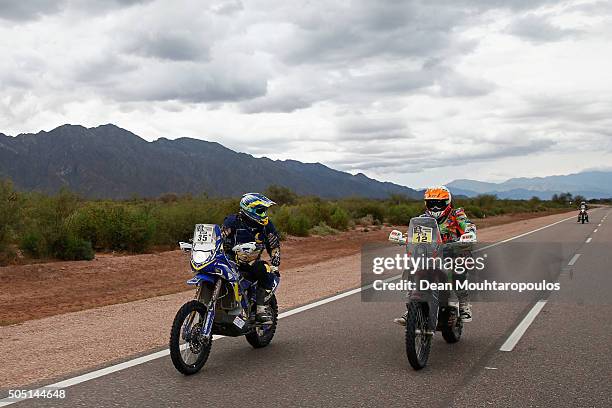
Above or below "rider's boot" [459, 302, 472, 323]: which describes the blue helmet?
above

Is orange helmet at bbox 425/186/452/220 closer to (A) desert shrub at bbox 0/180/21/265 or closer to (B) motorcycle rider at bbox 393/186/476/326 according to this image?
(B) motorcycle rider at bbox 393/186/476/326

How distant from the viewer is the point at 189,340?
6.49m

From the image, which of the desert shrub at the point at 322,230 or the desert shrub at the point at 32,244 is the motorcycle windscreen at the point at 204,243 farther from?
the desert shrub at the point at 322,230

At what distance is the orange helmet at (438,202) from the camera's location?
25.0 feet

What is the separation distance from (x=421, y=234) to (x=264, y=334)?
2403 mm

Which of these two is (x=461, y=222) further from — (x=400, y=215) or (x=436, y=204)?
(x=400, y=215)

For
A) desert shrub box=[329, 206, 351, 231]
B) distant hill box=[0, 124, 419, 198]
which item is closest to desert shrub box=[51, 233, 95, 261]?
desert shrub box=[329, 206, 351, 231]

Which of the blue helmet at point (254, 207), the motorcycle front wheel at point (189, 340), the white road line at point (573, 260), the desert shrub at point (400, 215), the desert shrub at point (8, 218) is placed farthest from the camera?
the desert shrub at point (400, 215)

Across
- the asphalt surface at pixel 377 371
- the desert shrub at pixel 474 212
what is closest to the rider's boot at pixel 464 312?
the asphalt surface at pixel 377 371

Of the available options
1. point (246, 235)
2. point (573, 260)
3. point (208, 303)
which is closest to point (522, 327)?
point (246, 235)

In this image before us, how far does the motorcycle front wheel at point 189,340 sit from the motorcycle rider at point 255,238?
1.00 m

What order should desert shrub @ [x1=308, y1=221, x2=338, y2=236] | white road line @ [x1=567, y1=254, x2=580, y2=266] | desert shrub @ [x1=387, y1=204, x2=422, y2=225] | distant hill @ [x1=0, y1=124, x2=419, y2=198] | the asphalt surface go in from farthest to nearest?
distant hill @ [x1=0, y1=124, x2=419, y2=198] < desert shrub @ [x1=387, y1=204, x2=422, y2=225] < desert shrub @ [x1=308, y1=221, x2=338, y2=236] < white road line @ [x1=567, y1=254, x2=580, y2=266] < the asphalt surface

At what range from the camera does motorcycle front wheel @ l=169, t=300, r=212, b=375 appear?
6.27m

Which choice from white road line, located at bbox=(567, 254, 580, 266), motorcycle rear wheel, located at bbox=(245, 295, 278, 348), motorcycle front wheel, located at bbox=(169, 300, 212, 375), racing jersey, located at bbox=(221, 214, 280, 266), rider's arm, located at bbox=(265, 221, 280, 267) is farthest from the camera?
white road line, located at bbox=(567, 254, 580, 266)
